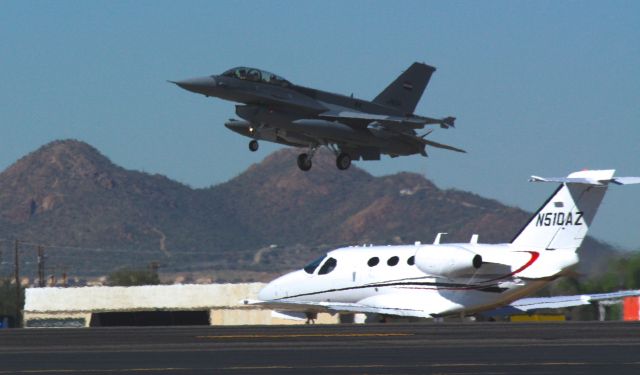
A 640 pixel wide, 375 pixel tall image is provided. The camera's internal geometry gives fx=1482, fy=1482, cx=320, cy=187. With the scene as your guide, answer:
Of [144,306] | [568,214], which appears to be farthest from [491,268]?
[144,306]

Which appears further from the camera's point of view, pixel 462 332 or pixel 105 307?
pixel 105 307

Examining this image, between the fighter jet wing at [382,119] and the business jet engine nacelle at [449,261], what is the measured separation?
8.24m

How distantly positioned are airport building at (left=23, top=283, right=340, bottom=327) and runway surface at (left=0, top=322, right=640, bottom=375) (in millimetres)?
42091

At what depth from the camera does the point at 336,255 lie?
4694cm

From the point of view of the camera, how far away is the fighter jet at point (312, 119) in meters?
49.8

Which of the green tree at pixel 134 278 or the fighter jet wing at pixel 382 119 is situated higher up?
the green tree at pixel 134 278

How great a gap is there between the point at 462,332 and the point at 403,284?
10966 mm

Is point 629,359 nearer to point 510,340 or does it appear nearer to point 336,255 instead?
point 510,340

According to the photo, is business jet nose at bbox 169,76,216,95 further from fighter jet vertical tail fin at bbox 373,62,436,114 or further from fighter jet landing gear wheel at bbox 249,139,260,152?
fighter jet vertical tail fin at bbox 373,62,436,114

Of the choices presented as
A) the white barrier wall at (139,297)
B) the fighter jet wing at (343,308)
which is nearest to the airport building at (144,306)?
the white barrier wall at (139,297)

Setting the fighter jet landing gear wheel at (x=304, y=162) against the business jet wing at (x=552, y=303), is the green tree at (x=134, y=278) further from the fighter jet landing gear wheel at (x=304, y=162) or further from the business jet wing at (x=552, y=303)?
the business jet wing at (x=552, y=303)

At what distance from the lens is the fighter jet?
49844 millimetres

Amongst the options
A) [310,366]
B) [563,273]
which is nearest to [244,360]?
[310,366]

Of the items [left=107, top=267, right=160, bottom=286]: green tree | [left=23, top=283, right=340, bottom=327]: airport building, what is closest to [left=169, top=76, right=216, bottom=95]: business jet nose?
[left=23, top=283, right=340, bottom=327]: airport building
